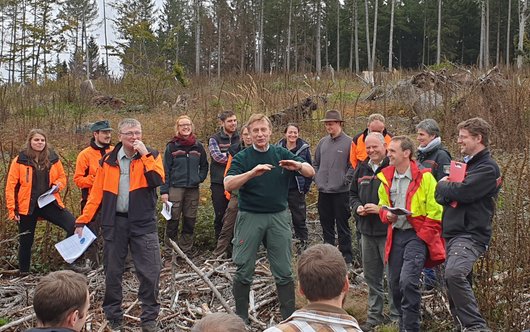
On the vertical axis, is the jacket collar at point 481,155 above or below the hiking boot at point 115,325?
above

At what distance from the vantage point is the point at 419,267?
4586mm

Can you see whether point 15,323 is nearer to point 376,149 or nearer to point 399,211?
point 399,211

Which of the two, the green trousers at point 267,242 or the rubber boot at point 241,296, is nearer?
the green trousers at point 267,242

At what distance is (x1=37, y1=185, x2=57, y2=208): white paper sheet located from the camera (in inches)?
271

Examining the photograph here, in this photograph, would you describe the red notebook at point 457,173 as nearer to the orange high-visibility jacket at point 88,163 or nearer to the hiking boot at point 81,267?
the orange high-visibility jacket at point 88,163

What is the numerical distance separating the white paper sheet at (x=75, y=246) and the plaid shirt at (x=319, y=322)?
11.5 ft

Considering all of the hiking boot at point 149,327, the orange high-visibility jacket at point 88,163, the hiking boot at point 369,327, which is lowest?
the hiking boot at point 369,327

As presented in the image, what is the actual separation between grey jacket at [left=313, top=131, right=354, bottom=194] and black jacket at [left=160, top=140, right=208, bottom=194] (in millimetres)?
A: 1784

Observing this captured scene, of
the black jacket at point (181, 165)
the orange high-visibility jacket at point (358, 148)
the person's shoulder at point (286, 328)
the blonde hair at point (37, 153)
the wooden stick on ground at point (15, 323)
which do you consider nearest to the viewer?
the person's shoulder at point (286, 328)

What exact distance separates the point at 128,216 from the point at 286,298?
1734 millimetres

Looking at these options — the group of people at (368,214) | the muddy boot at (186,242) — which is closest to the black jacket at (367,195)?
the group of people at (368,214)

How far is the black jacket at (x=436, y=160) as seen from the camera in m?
5.49

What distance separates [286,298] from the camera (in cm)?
491

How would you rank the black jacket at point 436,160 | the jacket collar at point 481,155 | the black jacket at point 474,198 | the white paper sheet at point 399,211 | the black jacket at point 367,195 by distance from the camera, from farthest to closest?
the black jacket at point 436,160
the black jacket at point 367,195
the white paper sheet at point 399,211
the jacket collar at point 481,155
the black jacket at point 474,198
